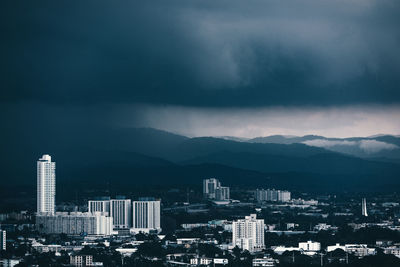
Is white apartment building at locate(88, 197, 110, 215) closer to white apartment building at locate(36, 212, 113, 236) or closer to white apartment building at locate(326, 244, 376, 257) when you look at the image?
white apartment building at locate(36, 212, 113, 236)

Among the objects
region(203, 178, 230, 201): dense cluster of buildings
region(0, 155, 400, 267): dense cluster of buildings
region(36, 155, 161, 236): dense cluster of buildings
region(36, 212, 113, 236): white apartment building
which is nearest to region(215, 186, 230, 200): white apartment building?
region(203, 178, 230, 201): dense cluster of buildings

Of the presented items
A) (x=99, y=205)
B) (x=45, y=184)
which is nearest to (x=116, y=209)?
(x=99, y=205)

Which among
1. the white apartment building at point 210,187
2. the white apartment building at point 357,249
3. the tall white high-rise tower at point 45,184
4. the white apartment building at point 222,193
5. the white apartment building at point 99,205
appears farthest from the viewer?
the white apartment building at point 210,187

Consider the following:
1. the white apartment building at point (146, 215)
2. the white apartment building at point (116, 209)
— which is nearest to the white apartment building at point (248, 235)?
the white apartment building at point (146, 215)

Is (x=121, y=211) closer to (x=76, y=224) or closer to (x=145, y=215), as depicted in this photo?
(x=145, y=215)

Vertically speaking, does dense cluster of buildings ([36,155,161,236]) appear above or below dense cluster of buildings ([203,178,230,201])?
below

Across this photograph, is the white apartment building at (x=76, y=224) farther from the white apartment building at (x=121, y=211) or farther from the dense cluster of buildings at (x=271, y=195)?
the dense cluster of buildings at (x=271, y=195)
